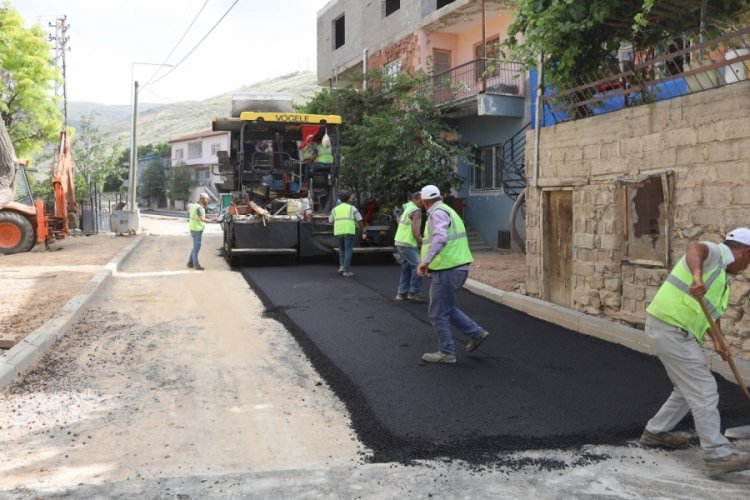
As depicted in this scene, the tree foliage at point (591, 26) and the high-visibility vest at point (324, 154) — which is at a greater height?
the tree foliage at point (591, 26)

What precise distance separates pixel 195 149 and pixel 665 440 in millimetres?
62878

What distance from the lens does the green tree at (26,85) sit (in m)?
23.7

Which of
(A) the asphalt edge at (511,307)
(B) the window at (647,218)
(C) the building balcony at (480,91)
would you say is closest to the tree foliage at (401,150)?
(C) the building balcony at (480,91)

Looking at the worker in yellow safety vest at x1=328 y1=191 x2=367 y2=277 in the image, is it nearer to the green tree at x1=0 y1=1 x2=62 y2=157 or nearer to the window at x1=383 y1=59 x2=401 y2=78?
the window at x1=383 y1=59 x2=401 y2=78

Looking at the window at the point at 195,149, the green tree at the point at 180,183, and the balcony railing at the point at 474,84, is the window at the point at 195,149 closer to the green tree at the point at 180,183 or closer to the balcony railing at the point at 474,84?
the green tree at the point at 180,183

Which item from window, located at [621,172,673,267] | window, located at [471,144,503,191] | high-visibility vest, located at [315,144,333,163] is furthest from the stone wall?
window, located at [471,144,503,191]

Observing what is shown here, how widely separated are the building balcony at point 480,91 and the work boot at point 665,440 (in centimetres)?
1143

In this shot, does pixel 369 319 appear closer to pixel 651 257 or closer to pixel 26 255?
pixel 651 257

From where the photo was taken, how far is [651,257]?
22.1 ft

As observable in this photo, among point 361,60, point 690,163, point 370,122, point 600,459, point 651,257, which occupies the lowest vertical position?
point 600,459

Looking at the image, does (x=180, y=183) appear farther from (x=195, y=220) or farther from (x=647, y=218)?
(x=647, y=218)

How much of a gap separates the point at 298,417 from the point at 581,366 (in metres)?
2.60

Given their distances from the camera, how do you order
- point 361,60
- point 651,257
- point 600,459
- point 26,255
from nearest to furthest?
point 600,459
point 651,257
point 26,255
point 361,60

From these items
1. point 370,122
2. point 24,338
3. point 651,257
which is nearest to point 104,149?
point 370,122
